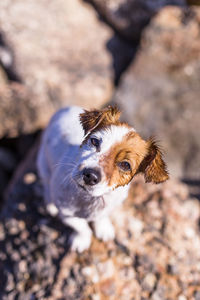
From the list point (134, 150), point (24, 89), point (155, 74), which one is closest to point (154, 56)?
point (155, 74)

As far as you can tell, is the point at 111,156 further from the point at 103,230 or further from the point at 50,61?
the point at 50,61

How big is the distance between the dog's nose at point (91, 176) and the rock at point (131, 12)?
5.10 meters

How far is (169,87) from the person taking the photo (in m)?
6.14

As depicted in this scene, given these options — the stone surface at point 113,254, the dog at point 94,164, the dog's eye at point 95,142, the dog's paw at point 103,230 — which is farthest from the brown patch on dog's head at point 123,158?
the stone surface at point 113,254

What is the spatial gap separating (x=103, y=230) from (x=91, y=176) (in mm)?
1750

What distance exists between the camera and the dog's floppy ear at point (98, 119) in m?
3.13

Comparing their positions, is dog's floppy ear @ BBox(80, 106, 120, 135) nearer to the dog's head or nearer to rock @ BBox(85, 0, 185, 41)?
the dog's head

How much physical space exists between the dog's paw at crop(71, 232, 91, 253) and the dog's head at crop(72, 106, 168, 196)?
1404 millimetres

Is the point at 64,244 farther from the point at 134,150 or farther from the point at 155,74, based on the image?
the point at 155,74

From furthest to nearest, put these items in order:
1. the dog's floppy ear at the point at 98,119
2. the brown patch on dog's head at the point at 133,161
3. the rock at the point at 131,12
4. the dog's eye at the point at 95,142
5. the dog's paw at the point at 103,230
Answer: the rock at the point at 131,12
the dog's paw at the point at 103,230
the dog's floppy ear at the point at 98,119
the dog's eye at the point at 95,142
the brown patch on dog's head at the point at 133,161

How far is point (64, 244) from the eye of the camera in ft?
13.9

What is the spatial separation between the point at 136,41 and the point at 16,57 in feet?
9.63

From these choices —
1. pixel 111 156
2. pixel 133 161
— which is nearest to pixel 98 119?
pixel 111 156

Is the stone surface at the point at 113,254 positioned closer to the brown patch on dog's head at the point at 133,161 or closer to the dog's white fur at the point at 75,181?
the dog's white fur at the point at 75,181
